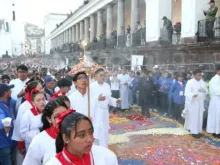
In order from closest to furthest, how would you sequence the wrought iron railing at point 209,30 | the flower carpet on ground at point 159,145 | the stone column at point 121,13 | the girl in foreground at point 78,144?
the girl in foreground at point 78,144 → the flower carpet on ground at point 159,145 → the wrought iron railing at point 209,30 → the stone column at point 121,13

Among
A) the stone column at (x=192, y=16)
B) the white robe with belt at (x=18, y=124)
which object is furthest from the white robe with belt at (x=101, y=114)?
the stone column at (x=192, y=16)

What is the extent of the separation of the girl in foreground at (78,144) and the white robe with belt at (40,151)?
66cm

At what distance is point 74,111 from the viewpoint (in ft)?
6.57

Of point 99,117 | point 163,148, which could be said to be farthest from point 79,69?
point 163,148

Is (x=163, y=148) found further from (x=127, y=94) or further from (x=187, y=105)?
(x=127, y=94)

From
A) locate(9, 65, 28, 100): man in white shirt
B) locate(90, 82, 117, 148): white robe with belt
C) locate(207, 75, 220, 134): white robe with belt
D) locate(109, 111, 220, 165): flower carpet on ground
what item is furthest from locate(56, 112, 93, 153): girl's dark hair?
locate(207, 75, 220, 134): white robe with belt

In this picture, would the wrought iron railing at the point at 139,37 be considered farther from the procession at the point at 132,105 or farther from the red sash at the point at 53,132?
the red sash at the point at 53,132

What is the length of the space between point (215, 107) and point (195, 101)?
22.9 inches

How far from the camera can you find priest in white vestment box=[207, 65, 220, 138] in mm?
7559

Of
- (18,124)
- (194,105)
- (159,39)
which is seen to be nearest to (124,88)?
(159,39)

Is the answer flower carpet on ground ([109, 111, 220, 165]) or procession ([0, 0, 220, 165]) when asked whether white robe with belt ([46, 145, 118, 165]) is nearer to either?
procession ([0, 0, 220, 165])

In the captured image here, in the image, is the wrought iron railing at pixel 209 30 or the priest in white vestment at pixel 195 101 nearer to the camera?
the priest in white vestment at pixel 195 101

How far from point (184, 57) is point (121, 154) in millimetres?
7617

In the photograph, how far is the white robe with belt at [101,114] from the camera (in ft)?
17.7
